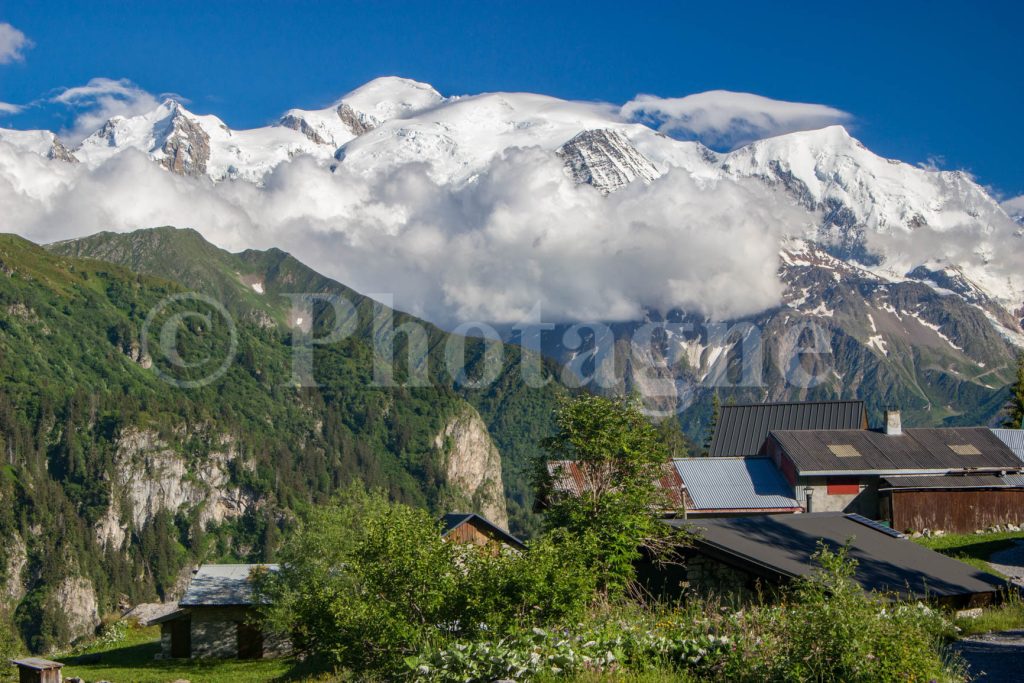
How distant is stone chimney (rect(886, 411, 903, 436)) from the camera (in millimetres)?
57281

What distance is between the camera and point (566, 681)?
15.4 meters

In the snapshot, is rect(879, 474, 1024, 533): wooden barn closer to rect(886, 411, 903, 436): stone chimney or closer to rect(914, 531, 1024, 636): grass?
rect(914, 531, 1024, 636): grass

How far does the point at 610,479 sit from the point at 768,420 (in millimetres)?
42219

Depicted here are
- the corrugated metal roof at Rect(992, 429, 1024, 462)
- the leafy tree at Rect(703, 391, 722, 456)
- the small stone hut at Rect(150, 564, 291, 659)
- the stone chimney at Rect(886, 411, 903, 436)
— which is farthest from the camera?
the leafy tree at Rect(703, 391, 722, 456)

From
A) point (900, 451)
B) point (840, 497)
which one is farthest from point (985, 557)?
point (900, 451)

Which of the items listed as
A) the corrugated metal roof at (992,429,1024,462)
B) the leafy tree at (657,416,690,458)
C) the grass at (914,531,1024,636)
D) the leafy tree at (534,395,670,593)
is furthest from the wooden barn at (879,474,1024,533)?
the leafy tree at (534,395,670,593)

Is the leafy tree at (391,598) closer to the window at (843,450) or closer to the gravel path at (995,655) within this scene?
the gravel path at (995,655)

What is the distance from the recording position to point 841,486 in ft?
173

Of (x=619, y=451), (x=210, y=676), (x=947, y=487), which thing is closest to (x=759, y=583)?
(x=619, y=451)

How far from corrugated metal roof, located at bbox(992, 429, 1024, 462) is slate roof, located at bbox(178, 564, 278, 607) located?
1602 inches

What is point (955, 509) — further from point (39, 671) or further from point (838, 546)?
point (39, 671)

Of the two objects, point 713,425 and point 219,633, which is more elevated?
point 713,425

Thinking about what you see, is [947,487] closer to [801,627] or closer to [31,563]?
[801,627]

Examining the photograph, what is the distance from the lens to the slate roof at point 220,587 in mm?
54469
